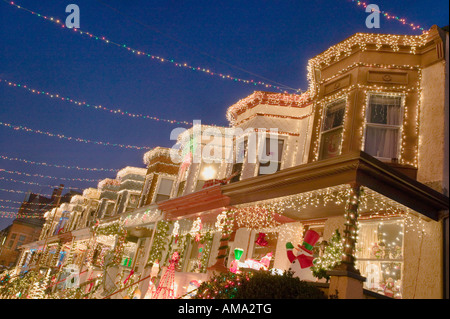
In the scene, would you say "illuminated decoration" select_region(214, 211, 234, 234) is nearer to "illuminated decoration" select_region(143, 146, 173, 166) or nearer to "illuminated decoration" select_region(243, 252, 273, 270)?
"illuminated decoration" select_region(243, 252, 273, 270)

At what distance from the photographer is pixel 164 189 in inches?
846

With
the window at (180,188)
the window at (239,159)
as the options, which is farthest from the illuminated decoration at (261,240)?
the window at (180,188)

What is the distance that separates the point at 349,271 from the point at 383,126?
5462 mm

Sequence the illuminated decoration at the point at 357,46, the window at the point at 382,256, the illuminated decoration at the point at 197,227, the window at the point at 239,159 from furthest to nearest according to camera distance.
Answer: the window at the point at 239,159, the illuminated decoration at the point at 197,227, the illuminated decoration at the point at 357,46, the window at the point at 382,256

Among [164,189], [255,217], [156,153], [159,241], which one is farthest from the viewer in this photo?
[156,153]

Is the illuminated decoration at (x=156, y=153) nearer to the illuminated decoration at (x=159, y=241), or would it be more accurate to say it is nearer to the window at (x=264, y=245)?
the illuminated decoration at (x=159, y=241)

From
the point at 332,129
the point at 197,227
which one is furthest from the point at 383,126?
the point at 197,227

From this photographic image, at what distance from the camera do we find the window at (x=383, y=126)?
10281 millimetres

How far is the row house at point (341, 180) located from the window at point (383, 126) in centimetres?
3

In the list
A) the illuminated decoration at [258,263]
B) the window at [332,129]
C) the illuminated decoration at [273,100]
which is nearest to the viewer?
the illuminated decoration at [258,263]

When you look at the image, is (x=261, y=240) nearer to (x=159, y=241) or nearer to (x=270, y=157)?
(x=270, y=157)

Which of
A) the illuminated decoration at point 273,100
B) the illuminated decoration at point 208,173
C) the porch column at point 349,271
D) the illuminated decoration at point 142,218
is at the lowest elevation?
the porch column at point 349,271

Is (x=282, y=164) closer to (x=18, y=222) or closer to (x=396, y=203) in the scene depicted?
A: (x=396, y=203)
